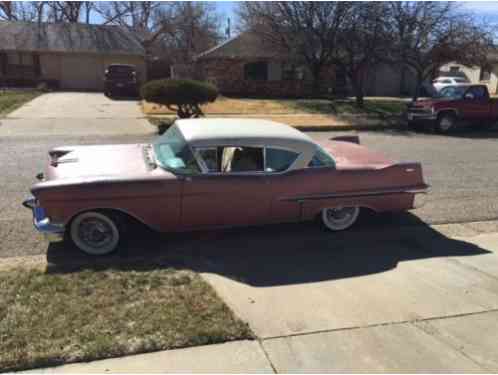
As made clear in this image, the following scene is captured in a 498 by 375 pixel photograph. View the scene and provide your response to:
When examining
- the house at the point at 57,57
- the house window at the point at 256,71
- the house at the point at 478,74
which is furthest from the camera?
the house at the point at 478,74

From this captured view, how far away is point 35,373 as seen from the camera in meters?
2.77

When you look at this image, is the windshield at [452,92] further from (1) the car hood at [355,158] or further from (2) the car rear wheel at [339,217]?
(2) the car rear wheel at [339,217]

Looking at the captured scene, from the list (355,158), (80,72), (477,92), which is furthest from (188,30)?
(355,158)

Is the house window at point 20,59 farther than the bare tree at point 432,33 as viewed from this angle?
Yes

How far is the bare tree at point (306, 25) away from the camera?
18156 mm

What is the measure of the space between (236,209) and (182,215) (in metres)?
0.58

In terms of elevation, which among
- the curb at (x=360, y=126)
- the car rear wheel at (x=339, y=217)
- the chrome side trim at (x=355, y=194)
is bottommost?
the car rear wheel at (x=339, y=217)

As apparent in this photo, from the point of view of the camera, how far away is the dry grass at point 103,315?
2.98m

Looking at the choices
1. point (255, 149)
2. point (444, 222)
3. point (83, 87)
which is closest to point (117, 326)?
point (255, 149)

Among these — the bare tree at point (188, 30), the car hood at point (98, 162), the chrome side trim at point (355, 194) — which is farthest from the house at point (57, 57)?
the chrome side trim at point (355, 194)

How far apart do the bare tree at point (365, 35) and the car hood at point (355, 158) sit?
12.5 m

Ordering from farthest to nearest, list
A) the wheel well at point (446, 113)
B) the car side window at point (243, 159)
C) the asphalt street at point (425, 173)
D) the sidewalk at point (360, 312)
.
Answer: the wheel well at point (446, 113)
the asphalt street at point (425, 173)
the car side window at point (243, 159)
the sidewalk at point (360, 312)

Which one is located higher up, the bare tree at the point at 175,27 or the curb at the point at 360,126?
the bare tree at the point at 175,27

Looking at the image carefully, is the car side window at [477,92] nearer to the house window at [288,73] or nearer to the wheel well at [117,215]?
the wheel well at [117,215]
